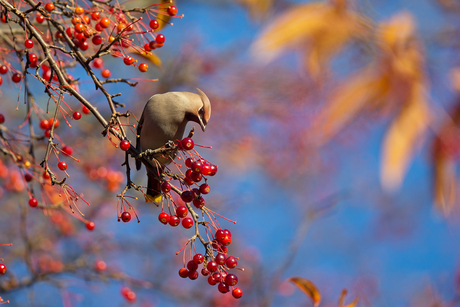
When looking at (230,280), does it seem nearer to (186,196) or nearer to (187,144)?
(186,196)

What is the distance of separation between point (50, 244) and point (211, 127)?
202 centimetres

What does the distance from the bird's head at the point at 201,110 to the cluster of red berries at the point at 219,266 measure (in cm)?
37

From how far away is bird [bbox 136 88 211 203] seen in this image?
123 centimetres

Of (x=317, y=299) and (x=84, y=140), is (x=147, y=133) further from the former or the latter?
(x=84, y=140)

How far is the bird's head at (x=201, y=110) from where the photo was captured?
122 centimetres

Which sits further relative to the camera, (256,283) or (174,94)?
(256,283)

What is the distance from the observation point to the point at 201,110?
125 cm

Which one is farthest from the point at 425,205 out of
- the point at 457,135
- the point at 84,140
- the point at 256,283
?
the point at 84,140

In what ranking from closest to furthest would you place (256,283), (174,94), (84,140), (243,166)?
(174,94) → (256,283) → (84,140) → (243,166)

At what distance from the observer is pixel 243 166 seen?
5.20 meters

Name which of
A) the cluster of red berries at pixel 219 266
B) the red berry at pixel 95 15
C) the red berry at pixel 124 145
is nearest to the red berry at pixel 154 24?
the red berry at pixel 95 15

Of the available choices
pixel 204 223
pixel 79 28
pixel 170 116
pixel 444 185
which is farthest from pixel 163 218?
pixel 444 185

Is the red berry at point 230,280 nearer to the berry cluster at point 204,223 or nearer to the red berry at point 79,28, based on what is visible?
the berry cluster at point 204,223

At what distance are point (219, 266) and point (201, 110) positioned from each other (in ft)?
1.69
